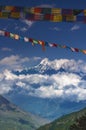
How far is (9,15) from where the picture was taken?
2955cm

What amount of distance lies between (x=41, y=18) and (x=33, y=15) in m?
0.69

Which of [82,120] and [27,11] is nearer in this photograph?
[27,11]

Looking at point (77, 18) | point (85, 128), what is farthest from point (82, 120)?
point (77, 18)

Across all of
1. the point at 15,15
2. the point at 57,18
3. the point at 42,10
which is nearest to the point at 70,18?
the point at 57,18

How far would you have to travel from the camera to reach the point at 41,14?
30.0m

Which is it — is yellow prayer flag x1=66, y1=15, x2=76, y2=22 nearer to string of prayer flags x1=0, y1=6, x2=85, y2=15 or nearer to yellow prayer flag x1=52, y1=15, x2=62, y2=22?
string of prayer flags x1=0, y1=6, x2=85, y2=15

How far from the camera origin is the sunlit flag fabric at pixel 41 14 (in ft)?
96.6

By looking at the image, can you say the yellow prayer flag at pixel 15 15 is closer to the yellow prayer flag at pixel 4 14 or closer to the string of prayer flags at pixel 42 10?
the string of prayer flags at pixel 42 10

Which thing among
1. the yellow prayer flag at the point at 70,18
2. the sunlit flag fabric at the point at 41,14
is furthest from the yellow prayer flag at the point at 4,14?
the yellow prayer flag at the point at 70,18

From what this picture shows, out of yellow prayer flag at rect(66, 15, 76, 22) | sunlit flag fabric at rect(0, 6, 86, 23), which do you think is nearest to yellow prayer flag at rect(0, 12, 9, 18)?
sunlit flag fabric at rect(0, 6, 86, 23)

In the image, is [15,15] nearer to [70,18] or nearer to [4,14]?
[4,14]

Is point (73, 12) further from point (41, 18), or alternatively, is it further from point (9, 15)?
point (9, 15)

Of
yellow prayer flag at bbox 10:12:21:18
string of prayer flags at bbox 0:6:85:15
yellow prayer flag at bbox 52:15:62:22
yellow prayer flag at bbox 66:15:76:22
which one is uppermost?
string of prayer flags at bbox 0:6:85:15

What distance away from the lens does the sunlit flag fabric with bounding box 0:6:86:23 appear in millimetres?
29453
